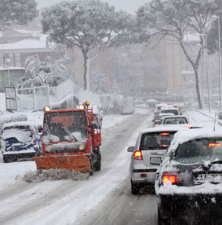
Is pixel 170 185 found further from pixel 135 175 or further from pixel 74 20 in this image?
pixel 74 20

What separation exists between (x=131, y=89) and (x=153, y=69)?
7.43 m

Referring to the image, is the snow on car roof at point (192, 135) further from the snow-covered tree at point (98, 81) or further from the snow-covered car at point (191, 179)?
the snow-covered tree at point (98, 81)

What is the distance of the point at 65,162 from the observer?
16.4 m

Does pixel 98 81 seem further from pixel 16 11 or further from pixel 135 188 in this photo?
pixel 135 188

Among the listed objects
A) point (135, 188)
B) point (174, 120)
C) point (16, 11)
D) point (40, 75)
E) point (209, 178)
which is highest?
point (16, 11)

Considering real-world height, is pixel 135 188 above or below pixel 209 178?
below

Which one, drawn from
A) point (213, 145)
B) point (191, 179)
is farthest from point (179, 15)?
point (191, 179)

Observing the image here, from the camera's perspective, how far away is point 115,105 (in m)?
82.1

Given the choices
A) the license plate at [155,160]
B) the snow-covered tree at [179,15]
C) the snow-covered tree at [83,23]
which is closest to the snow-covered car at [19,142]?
the license plate at [155,160]

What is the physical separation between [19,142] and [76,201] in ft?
41.1

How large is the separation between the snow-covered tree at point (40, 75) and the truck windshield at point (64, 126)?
117 ft

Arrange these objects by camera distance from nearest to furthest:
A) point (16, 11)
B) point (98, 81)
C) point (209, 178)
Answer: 1. point (209, 178)
2. point (16, 11)
3. point (98, 81)

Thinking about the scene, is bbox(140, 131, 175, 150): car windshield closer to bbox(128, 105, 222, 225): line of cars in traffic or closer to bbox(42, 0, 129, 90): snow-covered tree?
bbox(128, 105, 222, 225): line of cars in traffic

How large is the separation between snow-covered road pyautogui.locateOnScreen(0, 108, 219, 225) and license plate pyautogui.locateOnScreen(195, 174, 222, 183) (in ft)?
6.39
